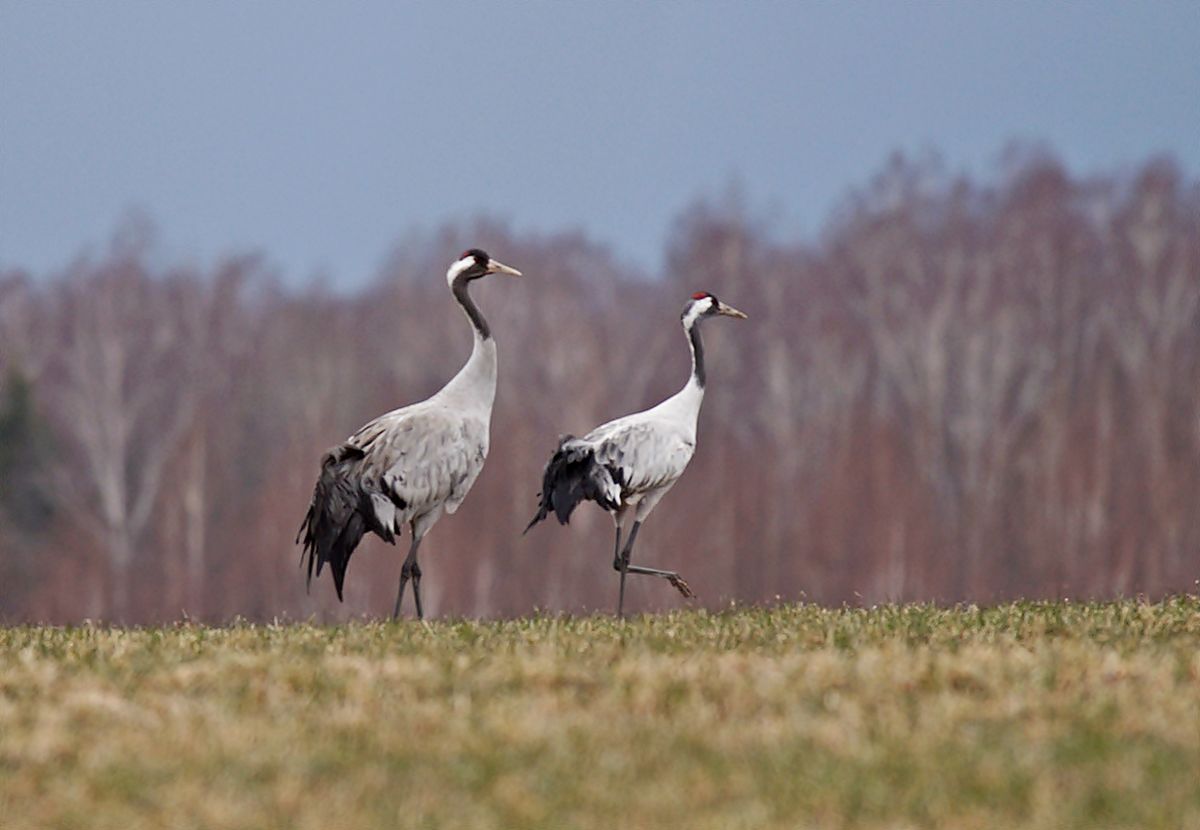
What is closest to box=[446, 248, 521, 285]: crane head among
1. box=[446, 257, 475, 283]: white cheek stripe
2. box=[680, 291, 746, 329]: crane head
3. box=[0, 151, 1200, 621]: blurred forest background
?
box=[446, 257, 475, 283]: white cheek stripe

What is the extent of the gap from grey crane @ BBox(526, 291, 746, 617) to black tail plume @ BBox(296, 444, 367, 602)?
1.45m

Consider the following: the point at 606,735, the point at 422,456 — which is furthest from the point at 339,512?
the point at 606,735

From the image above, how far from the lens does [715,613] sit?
1320 centimetres

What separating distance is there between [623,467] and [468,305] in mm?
1751

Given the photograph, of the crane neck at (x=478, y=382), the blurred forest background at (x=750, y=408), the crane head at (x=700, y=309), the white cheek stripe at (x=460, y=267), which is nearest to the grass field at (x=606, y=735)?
the crane neck at (x=478, y=382)

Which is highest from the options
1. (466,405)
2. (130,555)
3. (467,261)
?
(467,261)

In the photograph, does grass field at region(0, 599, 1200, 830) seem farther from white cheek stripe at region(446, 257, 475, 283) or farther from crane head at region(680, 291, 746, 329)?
crane head at region(680, 291, 746, 329)

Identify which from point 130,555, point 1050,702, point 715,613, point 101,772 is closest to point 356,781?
point 101,772

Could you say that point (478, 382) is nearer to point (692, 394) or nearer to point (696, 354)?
point (692, 394)

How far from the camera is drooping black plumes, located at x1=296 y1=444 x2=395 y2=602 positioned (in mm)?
13484

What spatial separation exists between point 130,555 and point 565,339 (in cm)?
1129

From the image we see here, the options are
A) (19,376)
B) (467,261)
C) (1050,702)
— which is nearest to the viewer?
(1050,702)

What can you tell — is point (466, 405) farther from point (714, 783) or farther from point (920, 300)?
point (920, 300)

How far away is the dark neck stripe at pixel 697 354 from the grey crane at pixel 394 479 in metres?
2.49
